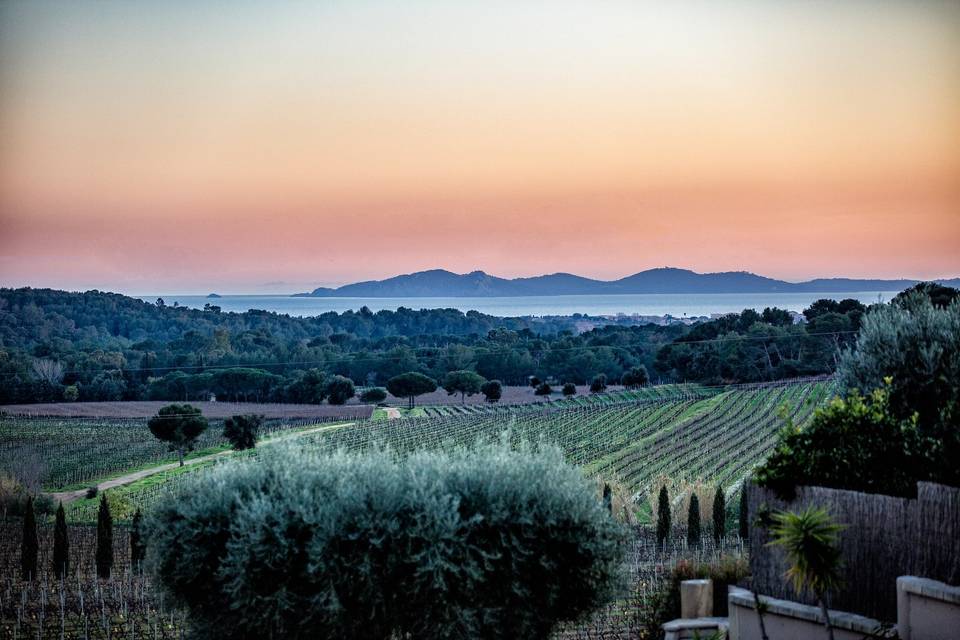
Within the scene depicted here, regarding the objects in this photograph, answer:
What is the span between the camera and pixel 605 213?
4534cm

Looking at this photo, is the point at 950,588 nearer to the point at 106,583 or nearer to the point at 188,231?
the point at 106,583

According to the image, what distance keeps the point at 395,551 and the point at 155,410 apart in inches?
1995

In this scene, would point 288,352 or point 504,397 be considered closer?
point 504,397

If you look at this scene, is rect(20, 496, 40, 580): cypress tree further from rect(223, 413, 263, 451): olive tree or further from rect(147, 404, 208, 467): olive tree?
rect(147, 404, 208, 467): olive tree

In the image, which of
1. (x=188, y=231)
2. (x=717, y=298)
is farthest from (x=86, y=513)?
(x=717, y=298)

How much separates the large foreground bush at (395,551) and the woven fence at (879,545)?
1.56 metres

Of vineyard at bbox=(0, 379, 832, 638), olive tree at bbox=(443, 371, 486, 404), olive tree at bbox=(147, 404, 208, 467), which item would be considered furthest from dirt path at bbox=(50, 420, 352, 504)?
olive tree at bbox=(443, 371, 486, 404)

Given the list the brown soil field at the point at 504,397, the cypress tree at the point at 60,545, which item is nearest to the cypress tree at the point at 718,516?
the cypress tree at the point at 60,545

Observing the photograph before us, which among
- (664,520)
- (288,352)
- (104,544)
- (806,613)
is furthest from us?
(288,352)

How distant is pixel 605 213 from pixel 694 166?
16779 mm

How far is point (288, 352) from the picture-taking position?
7469 centimetres

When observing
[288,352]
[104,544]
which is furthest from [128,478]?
[288,352]

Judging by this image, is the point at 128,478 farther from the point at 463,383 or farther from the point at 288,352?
the point at 288,352

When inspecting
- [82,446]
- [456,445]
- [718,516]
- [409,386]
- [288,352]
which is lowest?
[82,446]
